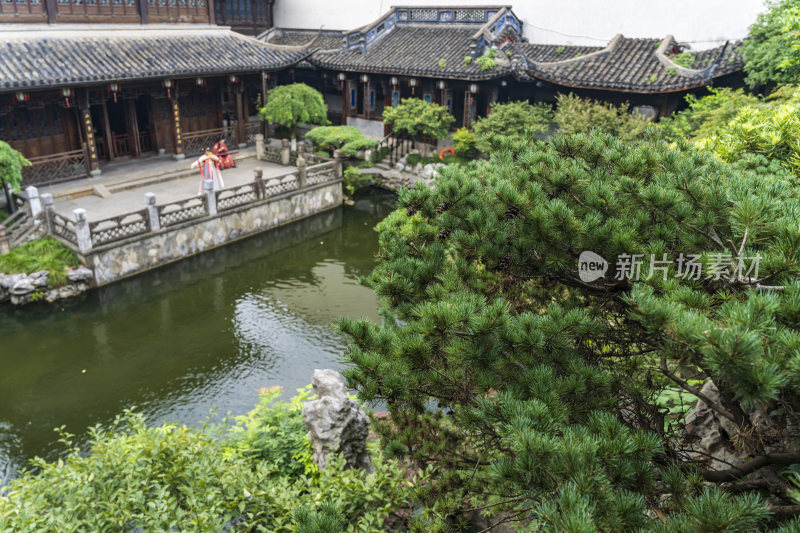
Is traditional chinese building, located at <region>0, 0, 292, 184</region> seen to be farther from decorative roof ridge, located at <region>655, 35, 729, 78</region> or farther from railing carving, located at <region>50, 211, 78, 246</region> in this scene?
decorative roof ridge, located at <region>655, 35, 729, 78</region>

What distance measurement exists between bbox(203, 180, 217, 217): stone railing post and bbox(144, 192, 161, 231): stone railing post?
136 cm

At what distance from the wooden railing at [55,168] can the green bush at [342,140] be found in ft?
23.0

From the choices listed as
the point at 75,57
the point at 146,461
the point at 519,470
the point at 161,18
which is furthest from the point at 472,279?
the point at 161,18

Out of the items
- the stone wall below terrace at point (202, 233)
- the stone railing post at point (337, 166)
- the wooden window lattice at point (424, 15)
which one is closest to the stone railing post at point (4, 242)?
the stone wall below terrace at point (202, 233)

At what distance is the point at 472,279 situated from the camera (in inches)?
146

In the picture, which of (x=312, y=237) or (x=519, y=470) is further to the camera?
(x=312, y=237)

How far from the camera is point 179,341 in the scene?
1040cm

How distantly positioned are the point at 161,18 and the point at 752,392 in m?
20.3

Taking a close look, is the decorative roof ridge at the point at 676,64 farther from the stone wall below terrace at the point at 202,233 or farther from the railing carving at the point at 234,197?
the railing carving at the point at 234,197

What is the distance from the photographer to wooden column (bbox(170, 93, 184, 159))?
18.0m

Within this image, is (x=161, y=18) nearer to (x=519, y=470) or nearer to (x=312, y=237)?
(x=312, y=237)

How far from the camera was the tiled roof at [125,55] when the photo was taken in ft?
47.3

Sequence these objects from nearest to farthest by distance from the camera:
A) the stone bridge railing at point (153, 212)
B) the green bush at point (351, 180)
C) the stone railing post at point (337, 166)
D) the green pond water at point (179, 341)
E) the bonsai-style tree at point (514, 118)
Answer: the green pond water at point (179, 341), the stone bridge railing at point (153, 212), the bonsai-style tree at point (514, 118), the stone railing post at point (337, 166), the green bush at point (351, 180)

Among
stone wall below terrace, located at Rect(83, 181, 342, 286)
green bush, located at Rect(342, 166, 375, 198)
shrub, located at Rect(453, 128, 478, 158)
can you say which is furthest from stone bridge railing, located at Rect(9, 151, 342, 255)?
shrub, located at Rect(453, 128, 478, 158)
